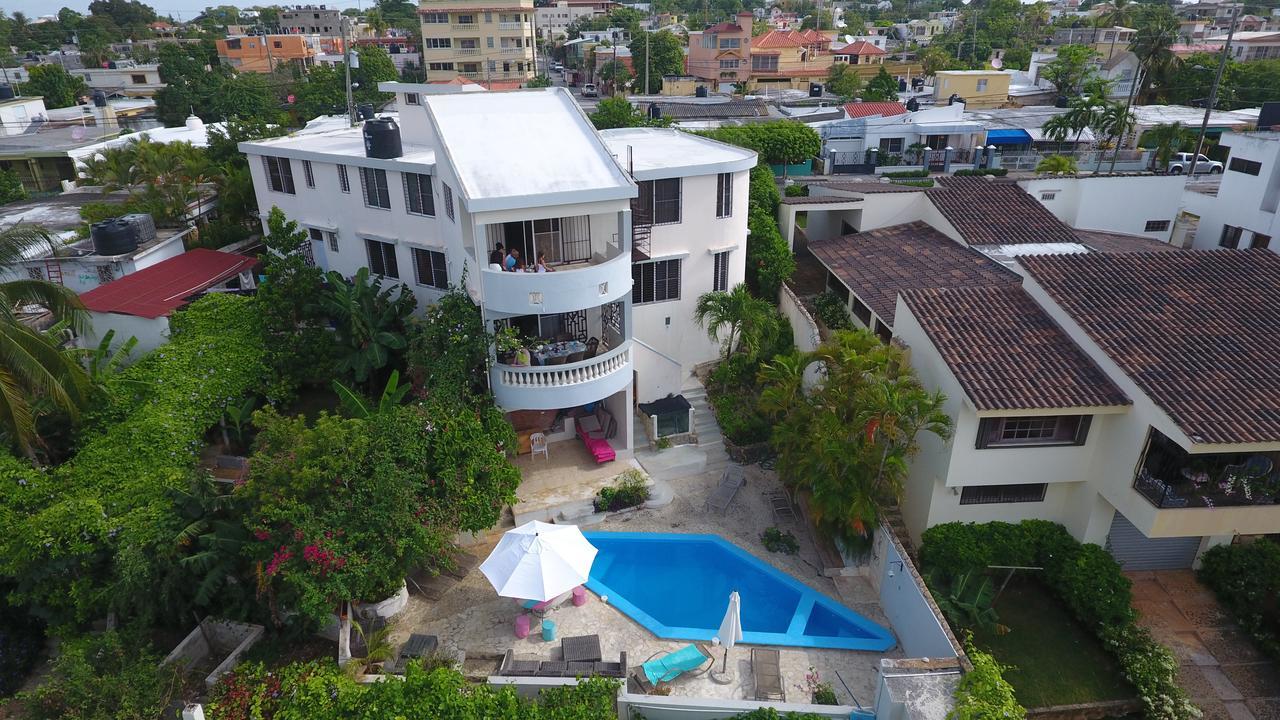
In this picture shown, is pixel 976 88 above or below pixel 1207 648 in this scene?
above

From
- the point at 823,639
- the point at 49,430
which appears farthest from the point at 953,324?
the point at 49,430

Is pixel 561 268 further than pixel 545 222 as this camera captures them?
No

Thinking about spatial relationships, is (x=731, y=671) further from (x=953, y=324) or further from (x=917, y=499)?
(x=953, y=324)

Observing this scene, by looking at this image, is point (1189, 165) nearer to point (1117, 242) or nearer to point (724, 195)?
point (1117, 242)

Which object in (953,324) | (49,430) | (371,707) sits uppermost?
(953,324)

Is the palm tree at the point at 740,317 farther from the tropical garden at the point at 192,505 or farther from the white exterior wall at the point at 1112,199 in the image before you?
the white exterior wall at the point at 1112,199

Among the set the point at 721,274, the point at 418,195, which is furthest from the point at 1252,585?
the point at 418,195

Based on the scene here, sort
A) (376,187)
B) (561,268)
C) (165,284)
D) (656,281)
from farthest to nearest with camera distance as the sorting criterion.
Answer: (165,284) < (656,281) < (376,187) < (561,268)
